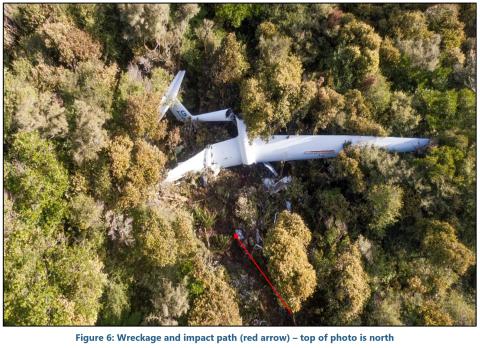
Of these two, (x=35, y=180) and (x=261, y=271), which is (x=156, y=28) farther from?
(x=261, y=271)

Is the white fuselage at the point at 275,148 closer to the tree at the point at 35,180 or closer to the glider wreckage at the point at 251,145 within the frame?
the glider wreckage at the point at 251,145

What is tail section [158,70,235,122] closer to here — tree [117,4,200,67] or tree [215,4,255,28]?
tree [117,4,200,67]

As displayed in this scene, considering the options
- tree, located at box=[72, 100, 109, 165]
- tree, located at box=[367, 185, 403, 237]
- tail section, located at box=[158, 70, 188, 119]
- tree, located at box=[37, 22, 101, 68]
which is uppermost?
tree, located at box=[37, 22, 101, 68]

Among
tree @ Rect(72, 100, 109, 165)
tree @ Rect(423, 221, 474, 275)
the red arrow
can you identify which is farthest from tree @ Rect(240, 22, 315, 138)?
tree @ Rect(423, 221, 474, 275)

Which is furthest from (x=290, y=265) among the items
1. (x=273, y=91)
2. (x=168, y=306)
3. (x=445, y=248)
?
(x=273, y=91)

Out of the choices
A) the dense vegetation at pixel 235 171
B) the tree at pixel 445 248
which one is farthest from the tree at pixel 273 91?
the tree at pixel 445 248

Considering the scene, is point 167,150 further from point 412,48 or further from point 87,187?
point 412,48

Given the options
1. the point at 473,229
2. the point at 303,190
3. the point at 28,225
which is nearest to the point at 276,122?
the point at 303,190
